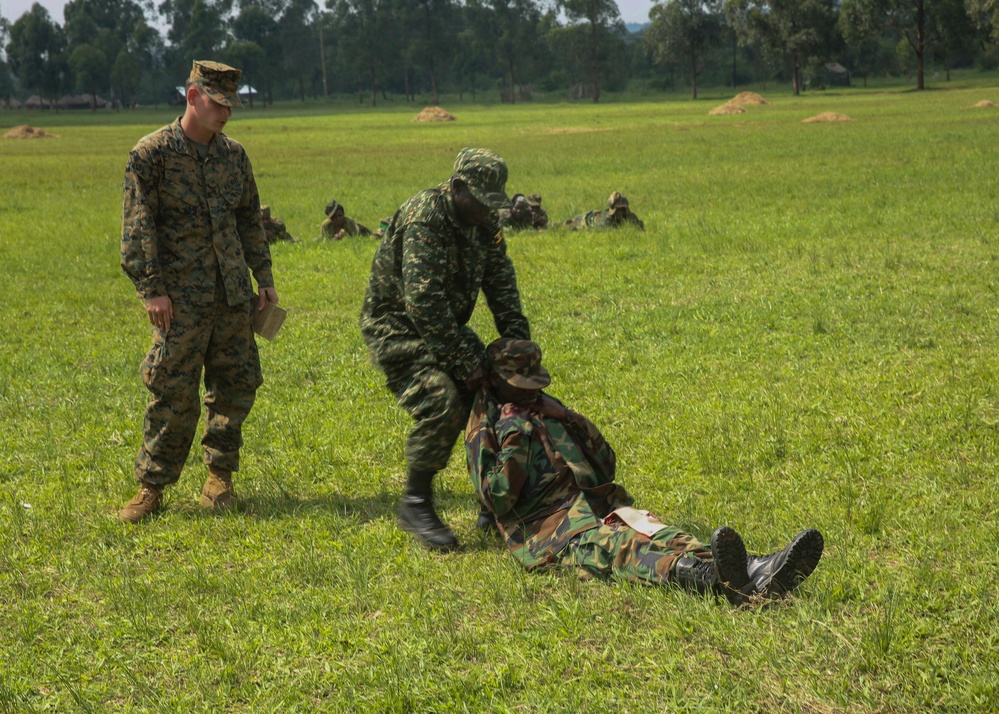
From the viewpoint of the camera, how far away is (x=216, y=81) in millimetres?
5863

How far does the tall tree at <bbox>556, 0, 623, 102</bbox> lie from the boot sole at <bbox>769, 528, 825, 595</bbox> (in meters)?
105

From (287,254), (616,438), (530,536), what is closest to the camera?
(530,536)

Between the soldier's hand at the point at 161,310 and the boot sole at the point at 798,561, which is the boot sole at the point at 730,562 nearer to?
the boot sole at the point at 798,561

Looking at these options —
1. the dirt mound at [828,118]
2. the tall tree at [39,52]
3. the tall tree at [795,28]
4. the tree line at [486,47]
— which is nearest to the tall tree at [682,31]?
the tree line at [486,47]

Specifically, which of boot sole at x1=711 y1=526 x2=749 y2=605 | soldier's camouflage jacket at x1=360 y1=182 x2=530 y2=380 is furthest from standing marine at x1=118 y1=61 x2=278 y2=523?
boot sole at x1=711 y1=526 x2=749 y2=605

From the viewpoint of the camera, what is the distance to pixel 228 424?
6.38 m

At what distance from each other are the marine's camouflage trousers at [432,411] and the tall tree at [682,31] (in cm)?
9585

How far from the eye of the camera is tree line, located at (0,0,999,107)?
8538cm

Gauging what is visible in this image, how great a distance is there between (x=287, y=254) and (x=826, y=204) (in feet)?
30.4

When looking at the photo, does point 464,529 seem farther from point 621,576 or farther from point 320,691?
point 320,691

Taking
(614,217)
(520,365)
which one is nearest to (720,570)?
(520,365)

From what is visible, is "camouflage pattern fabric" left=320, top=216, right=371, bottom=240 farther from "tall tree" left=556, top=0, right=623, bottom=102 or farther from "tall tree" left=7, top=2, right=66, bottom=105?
"tall tree" left=7, top=2, right=66, bottom=105

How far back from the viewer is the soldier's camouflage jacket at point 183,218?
5852mm

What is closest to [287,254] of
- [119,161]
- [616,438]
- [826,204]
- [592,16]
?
[826,204]
